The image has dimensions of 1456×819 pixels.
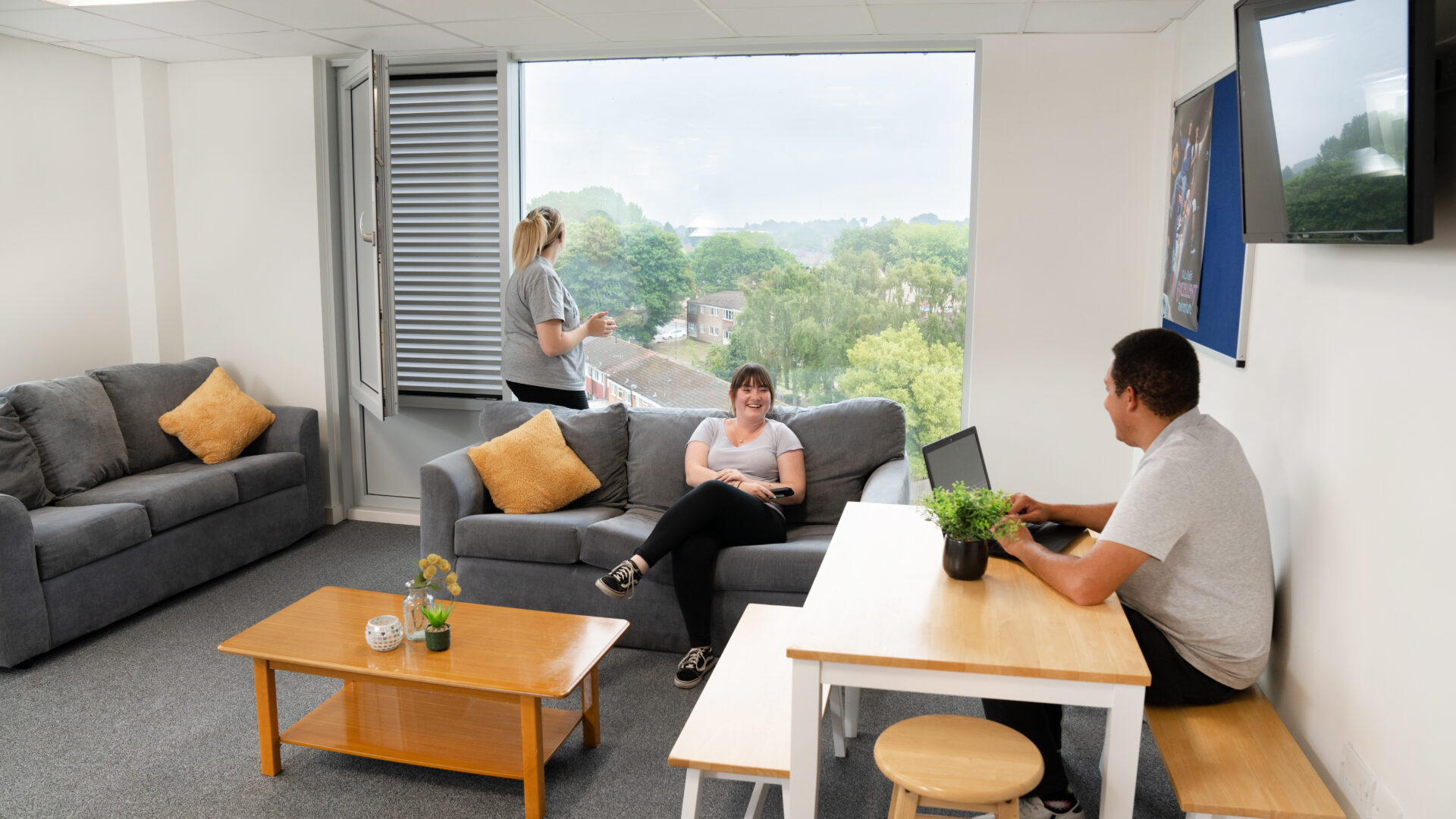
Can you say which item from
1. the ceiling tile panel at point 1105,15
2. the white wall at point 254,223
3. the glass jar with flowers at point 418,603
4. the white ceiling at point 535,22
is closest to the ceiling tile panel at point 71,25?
the white ceiling at point 535,22

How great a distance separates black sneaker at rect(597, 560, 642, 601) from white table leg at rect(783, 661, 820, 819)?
1498 millimetres

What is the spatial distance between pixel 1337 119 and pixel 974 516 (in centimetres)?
104

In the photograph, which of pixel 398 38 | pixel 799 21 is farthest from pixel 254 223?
pixel 799 21

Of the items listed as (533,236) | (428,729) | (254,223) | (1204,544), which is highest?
(254,223)

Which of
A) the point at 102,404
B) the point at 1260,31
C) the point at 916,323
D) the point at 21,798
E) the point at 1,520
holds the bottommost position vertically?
the point at 21,798

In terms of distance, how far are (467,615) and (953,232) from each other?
2.84m

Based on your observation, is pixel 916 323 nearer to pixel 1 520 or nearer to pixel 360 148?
pixel 360 148

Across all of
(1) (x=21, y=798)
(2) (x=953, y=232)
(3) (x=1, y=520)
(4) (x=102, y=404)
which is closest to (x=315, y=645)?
(1) (x=21, y=798)

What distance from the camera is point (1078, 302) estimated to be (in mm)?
4277

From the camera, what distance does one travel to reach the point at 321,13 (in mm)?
4047

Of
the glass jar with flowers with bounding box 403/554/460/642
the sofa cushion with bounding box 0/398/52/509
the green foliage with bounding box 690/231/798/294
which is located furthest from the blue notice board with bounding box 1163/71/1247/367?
the sofa cushion with bounding box 0/398/52/509

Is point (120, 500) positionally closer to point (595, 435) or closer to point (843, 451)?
point (595, 435)

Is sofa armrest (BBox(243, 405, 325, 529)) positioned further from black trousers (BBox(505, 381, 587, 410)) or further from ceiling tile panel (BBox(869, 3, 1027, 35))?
ceiling tile panel (BBox(869, 3, 1027, 35))

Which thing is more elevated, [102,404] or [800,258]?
[800,258]
